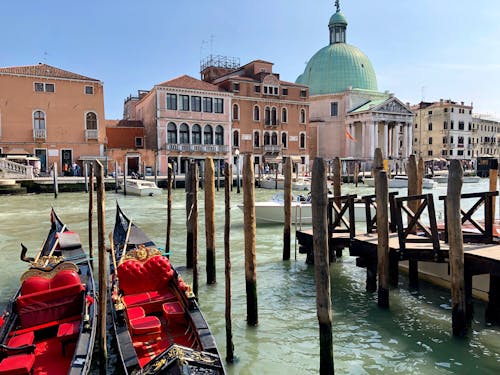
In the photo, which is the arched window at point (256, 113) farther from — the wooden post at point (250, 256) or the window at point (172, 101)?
the wooden post at point (250, 256)

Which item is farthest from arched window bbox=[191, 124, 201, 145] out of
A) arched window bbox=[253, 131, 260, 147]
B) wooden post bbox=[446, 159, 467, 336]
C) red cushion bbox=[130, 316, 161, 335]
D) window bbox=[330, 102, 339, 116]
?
wooden post bbox=[446, 159, 467, 336]

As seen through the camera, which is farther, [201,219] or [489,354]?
[201,219]

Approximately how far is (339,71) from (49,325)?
1634 inches

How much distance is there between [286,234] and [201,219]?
23.1 feet

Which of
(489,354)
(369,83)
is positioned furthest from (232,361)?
(369,83)

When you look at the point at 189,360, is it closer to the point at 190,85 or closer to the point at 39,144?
the point at 39,144

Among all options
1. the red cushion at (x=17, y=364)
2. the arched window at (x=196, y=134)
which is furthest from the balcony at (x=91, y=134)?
the red cushion at (x=17, y=364)

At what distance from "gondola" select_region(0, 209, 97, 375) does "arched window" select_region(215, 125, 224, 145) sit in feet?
86.0

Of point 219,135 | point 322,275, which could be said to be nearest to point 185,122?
point 219,135

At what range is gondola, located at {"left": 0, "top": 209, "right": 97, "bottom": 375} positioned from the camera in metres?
3.84

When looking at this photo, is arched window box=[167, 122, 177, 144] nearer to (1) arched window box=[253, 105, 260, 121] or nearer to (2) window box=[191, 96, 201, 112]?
(2) window box=[191, 96, 201, 112]

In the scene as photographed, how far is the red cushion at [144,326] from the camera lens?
14.8 feet

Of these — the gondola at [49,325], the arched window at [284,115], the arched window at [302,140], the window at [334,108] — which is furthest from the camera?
the window at [334,108]

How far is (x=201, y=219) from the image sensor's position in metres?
15.1
